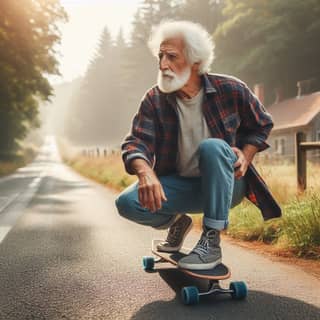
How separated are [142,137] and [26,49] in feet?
66.5

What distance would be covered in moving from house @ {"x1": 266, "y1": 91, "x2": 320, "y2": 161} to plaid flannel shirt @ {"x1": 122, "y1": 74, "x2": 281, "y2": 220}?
24005 mm

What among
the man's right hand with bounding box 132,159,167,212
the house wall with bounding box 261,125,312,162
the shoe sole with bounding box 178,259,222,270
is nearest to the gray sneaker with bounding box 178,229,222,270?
the shoe sole with bounding box 178,259,222,270

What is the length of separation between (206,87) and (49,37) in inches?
908

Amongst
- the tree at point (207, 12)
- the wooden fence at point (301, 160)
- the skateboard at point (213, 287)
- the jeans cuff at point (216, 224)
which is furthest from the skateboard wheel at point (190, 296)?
the tree at point (207, 12)

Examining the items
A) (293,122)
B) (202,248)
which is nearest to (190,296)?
(202,248)

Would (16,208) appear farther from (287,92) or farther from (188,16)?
(188,16)

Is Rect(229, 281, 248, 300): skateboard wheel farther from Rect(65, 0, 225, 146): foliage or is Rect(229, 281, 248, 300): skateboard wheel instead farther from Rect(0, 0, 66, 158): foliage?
Rect(65, 0, 225, 146): foliage

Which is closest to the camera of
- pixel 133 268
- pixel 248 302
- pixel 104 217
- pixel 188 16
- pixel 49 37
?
pixel 248 302

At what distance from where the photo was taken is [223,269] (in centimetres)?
280

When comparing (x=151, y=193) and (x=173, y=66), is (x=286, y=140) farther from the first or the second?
(x=151, y=193)

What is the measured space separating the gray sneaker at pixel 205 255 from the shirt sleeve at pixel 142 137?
546 mm

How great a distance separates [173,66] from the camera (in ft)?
9.88

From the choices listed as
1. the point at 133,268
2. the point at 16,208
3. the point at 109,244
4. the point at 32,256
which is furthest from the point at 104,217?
the point at 133,268

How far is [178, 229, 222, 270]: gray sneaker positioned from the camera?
274 cm
